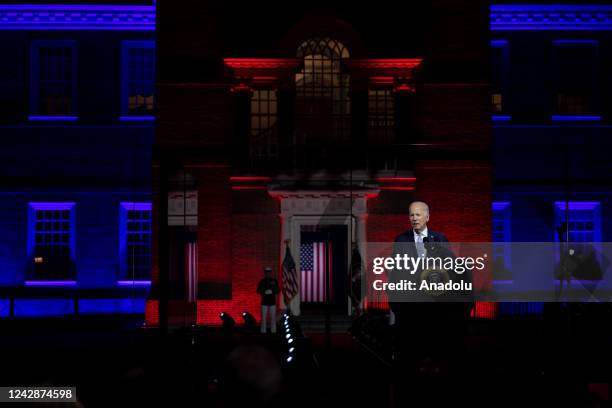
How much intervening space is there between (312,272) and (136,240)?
19.4 ft

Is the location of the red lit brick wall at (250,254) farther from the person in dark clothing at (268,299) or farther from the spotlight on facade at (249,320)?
the person in dark clothing at (268,299)

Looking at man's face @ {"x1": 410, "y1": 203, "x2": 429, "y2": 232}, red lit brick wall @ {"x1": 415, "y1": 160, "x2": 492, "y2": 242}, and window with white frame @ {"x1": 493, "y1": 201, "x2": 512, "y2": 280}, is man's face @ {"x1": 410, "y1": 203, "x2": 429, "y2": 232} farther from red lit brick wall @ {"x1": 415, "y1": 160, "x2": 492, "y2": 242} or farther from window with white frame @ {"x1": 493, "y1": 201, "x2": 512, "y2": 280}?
window with white frame @ {"x1": 493, "y1": 201, "x2": 512, "y2": 280}

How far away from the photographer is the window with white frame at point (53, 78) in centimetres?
2236

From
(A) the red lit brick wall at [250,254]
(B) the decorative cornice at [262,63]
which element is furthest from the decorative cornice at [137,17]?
(A) the red lit brick wall at [250,254]

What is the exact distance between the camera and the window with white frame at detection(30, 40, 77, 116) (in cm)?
2236

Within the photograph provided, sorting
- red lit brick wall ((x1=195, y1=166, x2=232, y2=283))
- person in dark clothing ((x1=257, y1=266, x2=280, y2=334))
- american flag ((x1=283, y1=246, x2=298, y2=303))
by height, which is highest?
red lit brick wall ((x1=195, y1=166, x2=232, y2=283))

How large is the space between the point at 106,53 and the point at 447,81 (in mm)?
11126

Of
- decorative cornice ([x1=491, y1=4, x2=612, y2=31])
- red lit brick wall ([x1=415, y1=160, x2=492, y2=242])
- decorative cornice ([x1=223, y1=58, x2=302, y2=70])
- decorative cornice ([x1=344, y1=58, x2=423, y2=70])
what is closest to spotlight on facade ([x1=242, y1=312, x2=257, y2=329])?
red lit brick wall ([x1=415, y1=160, x2=492, y2=242])

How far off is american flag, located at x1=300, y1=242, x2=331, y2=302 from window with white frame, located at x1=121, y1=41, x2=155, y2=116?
6922 millimetres

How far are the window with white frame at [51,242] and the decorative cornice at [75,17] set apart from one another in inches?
230

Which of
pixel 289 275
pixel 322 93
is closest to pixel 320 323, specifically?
pixel 289 275

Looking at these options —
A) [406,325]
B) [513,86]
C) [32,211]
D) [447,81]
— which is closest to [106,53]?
[32,211]

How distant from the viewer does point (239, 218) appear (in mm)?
20281

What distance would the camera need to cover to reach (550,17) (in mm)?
21922
